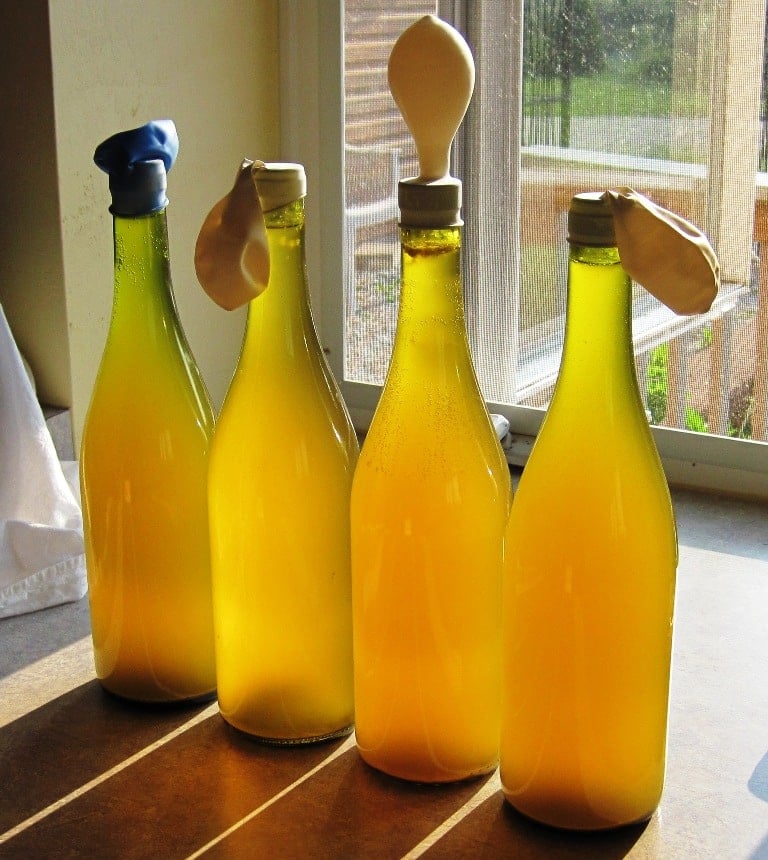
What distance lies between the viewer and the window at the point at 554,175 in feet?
3.51

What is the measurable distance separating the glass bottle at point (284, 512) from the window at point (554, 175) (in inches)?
23.0

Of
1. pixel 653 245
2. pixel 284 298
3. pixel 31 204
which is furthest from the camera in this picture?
pixel 31 204

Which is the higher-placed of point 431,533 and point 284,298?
point 284,298

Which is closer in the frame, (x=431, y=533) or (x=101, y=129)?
(x=431, y=533)

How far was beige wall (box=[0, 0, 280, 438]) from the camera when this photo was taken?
41.3 inches

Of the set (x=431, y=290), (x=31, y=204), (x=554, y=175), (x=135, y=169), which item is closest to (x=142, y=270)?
(x=135, y=169)

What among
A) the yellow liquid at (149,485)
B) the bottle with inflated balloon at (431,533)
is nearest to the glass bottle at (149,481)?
the yellow liquid at (149,485)

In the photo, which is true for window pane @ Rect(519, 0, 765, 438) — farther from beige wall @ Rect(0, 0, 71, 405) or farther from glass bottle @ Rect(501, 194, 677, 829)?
glass bottle @ Rect(501, 194, 677, 829)

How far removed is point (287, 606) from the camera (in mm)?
618

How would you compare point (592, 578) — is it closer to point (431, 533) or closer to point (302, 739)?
point (431, 533)

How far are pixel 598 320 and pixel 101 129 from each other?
2.34ft

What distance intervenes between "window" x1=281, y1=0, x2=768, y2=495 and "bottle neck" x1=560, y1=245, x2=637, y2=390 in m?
0.62

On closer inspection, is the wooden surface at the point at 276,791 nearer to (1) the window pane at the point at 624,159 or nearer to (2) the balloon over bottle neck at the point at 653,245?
(2) the balloon over bottle neck at the point at 653,245

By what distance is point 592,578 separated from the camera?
20.8 inches
